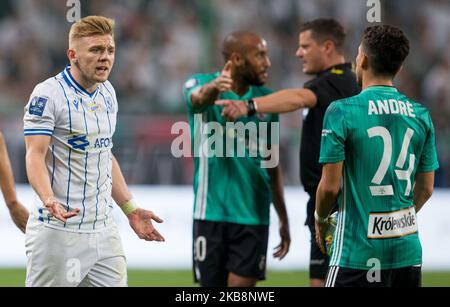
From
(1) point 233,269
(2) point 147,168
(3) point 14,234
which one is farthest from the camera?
(2) point 147,168

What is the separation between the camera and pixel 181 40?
14.3m

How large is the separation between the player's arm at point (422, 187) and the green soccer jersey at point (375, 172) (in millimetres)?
225

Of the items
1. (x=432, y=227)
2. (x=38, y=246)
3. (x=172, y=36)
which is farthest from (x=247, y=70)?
(x=172, y=36)

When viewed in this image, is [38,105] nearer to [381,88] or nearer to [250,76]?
[381,88]

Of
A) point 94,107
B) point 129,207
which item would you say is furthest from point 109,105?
point 129,207

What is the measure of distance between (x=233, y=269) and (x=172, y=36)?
7.93 metres

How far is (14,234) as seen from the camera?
10.5 metres

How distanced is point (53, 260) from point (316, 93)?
2496 mm

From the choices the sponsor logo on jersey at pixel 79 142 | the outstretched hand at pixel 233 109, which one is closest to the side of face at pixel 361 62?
the outstretched hand at pixel 233 109

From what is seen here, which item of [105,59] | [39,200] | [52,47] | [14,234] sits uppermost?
[52,47]

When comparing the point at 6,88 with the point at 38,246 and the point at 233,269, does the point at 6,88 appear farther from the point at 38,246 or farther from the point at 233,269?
the point at 38,246

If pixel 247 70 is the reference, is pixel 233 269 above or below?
below

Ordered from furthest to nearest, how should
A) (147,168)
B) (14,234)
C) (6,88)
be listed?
(6,88) < (147,168) < (14,234)

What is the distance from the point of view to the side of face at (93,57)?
5133 millimetres
